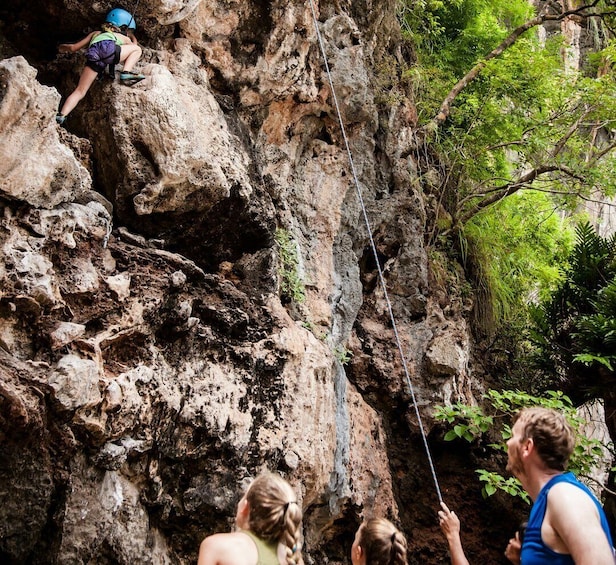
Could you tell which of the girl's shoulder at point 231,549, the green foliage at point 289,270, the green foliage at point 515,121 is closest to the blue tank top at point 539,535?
the girl's shoulder at point 231,549

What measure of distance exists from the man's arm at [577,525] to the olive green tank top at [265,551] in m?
1.06

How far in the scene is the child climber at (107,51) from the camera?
3.93 meters

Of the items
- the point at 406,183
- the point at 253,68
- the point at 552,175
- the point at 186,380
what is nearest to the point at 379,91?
the point at 406,183

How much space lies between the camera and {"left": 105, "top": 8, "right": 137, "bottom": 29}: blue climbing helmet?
4191 mm

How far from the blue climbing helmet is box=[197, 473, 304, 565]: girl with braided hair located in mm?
3302

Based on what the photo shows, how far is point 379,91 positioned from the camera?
6.89m

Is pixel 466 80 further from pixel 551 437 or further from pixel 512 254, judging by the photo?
pixel 551 437

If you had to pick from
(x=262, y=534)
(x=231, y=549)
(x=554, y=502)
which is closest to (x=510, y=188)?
(x=554, y=502)

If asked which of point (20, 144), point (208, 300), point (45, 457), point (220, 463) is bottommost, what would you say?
point (220, 463)

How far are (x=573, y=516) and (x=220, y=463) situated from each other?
86.5 inches

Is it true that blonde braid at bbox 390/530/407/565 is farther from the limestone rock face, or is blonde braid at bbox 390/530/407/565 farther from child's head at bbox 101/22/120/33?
child's head at bbox 101/22/120/33

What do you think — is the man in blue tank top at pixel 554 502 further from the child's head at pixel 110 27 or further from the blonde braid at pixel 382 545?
the child's head at pixel 110 27

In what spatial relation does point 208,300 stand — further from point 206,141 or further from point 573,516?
point 573,516

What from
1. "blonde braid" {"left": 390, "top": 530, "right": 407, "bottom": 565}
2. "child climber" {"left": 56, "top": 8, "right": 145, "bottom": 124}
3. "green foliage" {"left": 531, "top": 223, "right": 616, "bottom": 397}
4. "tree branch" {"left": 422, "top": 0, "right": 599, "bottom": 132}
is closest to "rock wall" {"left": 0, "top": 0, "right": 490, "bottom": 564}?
"child climber" {"left": 56, "top": 8, "right": 145, "bottom": 124}
